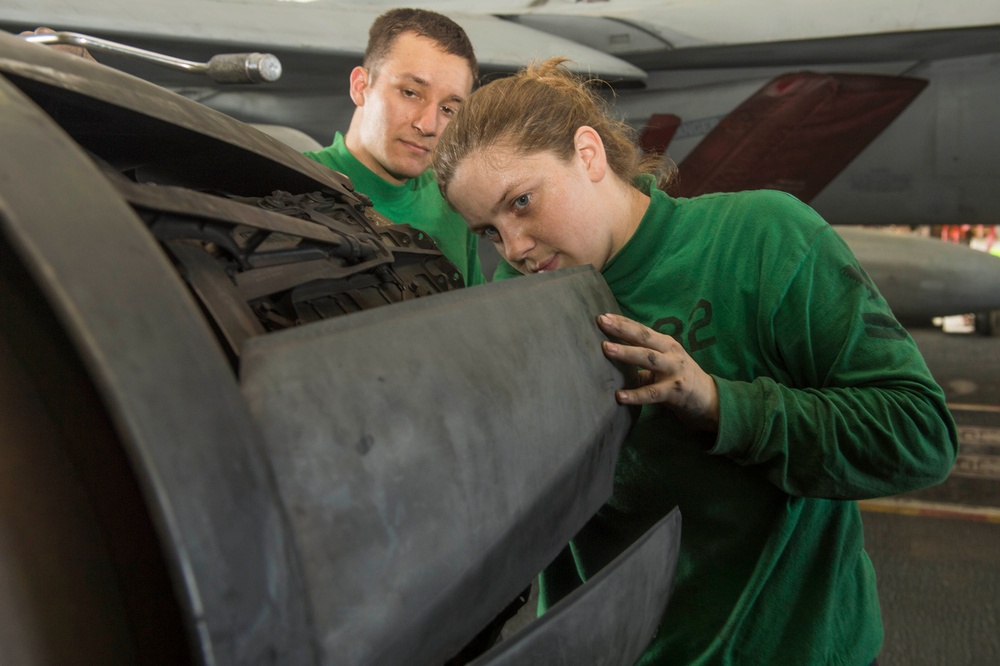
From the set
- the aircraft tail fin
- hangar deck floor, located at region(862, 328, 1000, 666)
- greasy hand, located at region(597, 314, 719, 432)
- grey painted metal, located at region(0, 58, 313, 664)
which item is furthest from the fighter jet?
grey painted metal, located at region(0, 58, 313, 664)

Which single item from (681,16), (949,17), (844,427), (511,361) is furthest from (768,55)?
(511,361)

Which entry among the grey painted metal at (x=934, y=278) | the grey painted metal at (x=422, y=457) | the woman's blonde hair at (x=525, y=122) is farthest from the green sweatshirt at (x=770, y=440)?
the grey painted metal at (x=934, y=278)

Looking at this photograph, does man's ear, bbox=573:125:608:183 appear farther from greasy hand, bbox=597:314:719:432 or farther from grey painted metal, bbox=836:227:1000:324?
grey painted metal, bbox=836:227:1000:324

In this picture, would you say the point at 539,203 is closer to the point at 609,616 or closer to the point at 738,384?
the point at 738,384

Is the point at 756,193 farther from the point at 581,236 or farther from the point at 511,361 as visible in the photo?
the point at 511,361

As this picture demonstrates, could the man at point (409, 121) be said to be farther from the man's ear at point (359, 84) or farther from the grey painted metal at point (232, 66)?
the grey painted metal at point (232, 66)

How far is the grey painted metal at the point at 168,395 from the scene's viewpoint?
11.0 inches

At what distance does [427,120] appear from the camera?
129 cm

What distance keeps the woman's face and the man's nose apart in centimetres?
53

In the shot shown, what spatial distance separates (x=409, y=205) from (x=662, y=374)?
840mm

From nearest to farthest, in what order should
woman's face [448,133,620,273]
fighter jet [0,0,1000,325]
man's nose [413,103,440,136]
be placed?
woman's face [448,133,620,273] → man's nose [413,103,440,136] → fighter jet [0,0,1000,325]

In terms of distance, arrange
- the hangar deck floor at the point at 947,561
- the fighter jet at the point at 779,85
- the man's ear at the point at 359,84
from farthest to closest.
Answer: the fighter jet at the point at 779,85 → the hangar deck floor at the point at 947,561 → the man's ear at the point at 359,84

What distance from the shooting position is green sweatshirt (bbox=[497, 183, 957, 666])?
0.63 metres

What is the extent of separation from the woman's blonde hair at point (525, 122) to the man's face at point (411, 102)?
18.1 inches
